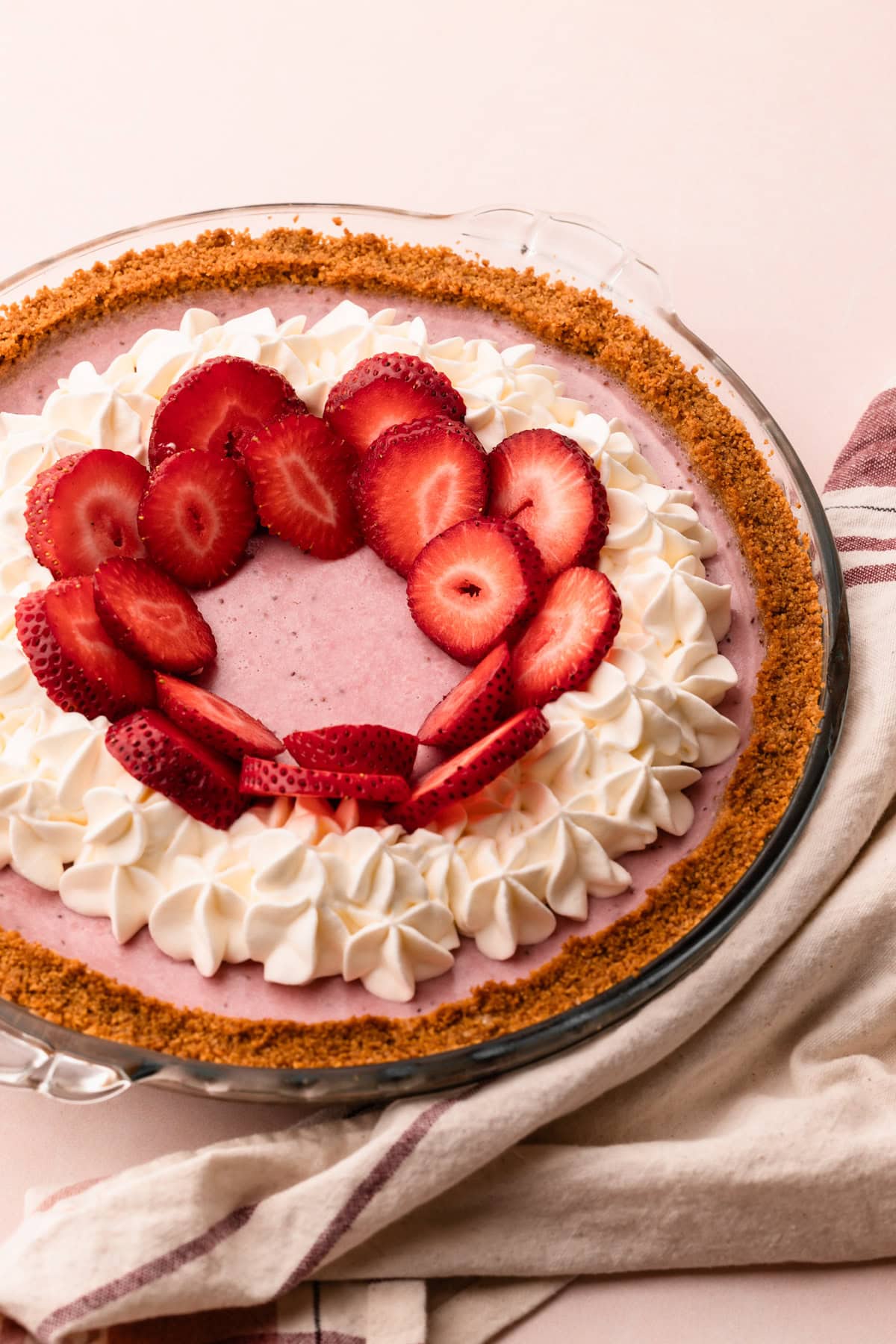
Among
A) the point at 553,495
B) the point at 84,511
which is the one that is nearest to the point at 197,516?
the point at 84,511

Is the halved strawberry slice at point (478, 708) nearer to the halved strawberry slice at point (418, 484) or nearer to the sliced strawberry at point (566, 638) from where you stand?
the sliced strawberry at point (566, 638)

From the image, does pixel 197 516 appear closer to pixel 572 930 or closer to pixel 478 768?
pixel 478 768

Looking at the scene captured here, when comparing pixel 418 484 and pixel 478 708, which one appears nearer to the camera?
pixel 478 708

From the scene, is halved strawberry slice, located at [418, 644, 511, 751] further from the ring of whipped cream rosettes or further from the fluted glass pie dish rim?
the fluted glass pie dish rim

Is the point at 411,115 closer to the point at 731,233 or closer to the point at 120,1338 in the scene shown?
the point at 731,233

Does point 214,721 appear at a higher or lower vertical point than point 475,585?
lower

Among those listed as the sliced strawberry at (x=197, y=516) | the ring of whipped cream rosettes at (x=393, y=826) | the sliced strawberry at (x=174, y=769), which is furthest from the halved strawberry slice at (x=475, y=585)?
the sliced strawberry at (x=174, y=769)
